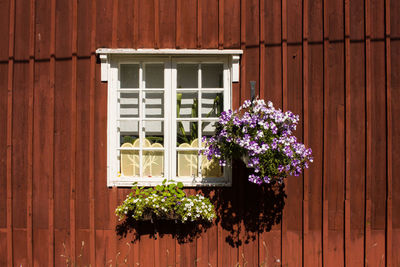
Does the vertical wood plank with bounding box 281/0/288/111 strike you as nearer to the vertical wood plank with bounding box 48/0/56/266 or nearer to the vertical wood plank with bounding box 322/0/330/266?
the vertical wood plank with bounding box 322/0/330/266

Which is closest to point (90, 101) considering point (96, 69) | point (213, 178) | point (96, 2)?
point (96, 69)

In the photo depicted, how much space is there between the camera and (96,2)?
12.8 feet

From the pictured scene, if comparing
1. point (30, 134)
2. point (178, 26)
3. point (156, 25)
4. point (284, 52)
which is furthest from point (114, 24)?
point (284, 52)

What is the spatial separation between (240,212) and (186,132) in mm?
1108

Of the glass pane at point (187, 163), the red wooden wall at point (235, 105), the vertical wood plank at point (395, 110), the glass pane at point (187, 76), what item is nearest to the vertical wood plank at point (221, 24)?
the red wooden wall at point (235, 105)

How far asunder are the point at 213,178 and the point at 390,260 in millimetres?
2137

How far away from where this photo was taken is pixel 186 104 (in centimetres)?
398

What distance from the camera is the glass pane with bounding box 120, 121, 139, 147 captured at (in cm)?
396

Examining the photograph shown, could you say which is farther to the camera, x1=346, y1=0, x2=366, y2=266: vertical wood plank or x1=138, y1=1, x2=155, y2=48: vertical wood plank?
x1=138, y1=1, x2=155, y2=48: vertical wood plank

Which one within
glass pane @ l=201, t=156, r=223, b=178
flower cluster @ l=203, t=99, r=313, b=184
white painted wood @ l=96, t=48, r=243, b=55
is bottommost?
glass pane @ l=201, t=156, r=223, b=178

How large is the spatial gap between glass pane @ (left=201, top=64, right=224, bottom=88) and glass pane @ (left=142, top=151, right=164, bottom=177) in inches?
38.5

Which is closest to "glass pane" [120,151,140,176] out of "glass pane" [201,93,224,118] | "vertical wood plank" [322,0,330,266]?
"glass pane" [201,93,224,118]

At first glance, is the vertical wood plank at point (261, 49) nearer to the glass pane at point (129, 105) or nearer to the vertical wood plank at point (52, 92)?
the glass pane at point (129, 105)

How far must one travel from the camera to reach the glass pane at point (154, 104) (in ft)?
13.0
